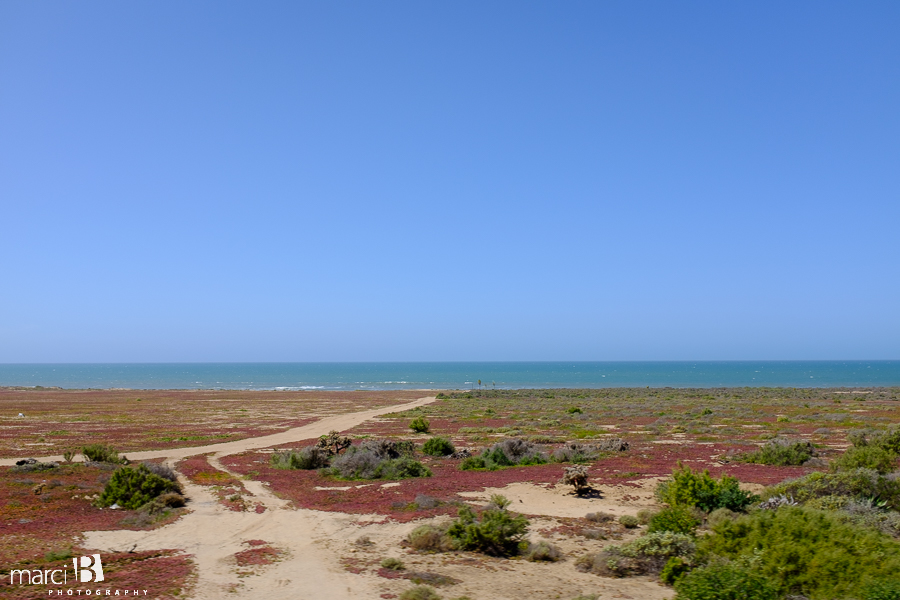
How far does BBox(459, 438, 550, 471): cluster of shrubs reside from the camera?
79.0 feet

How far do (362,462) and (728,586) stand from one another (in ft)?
54.6

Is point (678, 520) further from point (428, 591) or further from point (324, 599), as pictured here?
point (324, 599)

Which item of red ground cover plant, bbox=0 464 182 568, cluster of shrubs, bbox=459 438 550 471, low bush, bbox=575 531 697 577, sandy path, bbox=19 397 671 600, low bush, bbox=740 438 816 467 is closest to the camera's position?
sandy path, bbox=19 397 671 600

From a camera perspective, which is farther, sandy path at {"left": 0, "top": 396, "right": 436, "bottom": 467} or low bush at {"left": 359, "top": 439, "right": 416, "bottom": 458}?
sandy path at {"left": 0, "top": 396, "right": 436, "bottom": 467}

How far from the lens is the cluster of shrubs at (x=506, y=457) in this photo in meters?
→ 24.1

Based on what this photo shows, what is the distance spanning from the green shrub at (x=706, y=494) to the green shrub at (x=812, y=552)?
14.8 feet

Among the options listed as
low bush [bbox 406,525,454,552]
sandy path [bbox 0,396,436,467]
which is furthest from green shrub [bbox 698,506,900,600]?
sandy path [bbox 0,396,436,467]

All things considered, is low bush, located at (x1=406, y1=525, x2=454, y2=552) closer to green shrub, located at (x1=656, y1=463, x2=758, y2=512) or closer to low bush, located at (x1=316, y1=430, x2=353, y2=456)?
green shrub, located at (x1=656, y1=463, x2=758, y2=512)

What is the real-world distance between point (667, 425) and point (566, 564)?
1255 inches

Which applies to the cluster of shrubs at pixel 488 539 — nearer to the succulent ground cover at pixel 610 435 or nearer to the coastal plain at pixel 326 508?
the coastal plain at pixel 326 508

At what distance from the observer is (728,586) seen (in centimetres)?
789

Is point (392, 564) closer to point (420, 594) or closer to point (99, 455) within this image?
point (420, 594)

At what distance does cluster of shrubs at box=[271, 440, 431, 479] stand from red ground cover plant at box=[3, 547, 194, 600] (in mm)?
10149

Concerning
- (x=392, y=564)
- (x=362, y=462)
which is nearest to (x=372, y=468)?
(x=362, y=462)
